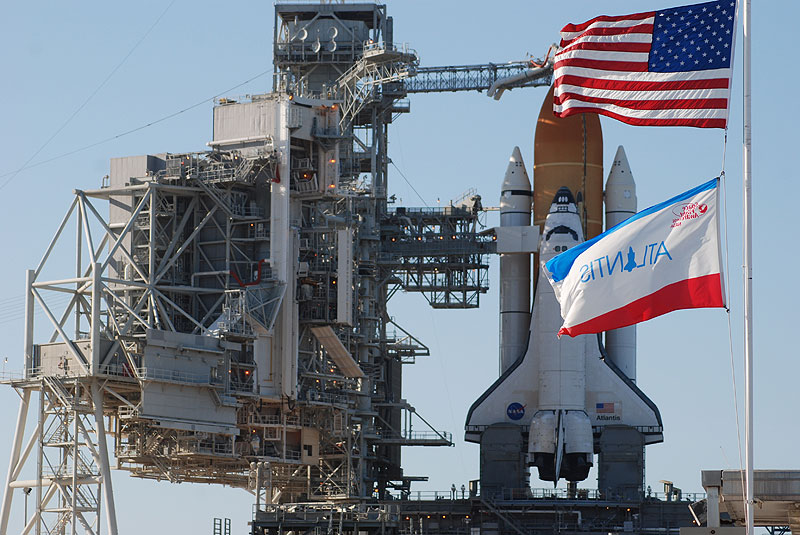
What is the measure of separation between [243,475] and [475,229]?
18112 mm

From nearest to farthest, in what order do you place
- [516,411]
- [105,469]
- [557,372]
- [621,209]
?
[105,469]
[557,372]
[621,209]
[516,411]

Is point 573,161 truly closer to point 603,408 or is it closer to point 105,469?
point 603,408

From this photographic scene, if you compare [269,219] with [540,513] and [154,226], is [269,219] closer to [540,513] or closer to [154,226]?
[154,226]

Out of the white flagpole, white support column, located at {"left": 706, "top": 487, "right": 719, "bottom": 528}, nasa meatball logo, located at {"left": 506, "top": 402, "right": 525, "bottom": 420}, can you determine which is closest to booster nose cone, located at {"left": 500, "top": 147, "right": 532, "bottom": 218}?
nasa meatball logo, located at {"left": 506, "top": 402, "right": 525, "bottom": 420}

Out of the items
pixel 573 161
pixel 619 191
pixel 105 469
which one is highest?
pixel 573 161

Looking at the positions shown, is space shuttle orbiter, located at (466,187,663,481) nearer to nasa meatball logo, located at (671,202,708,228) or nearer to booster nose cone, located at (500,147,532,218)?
booster nose cone, located at (500,147,532,218)

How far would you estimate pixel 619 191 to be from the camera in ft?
271

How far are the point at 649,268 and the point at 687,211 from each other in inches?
52.2

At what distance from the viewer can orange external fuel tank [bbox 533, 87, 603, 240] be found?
82125 mm

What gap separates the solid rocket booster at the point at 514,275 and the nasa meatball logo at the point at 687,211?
5073 centimetres

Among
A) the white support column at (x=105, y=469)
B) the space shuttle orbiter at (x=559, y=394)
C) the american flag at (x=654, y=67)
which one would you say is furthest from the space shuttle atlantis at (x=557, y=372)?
the american flag at (x=654, y=67)

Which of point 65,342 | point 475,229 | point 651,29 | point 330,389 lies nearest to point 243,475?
point 330,389

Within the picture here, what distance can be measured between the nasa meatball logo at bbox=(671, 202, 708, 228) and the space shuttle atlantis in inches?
1767

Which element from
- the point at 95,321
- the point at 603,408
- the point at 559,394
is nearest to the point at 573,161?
the point at 559,394
